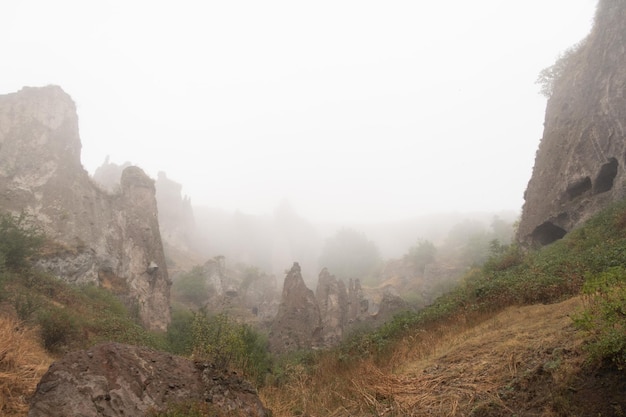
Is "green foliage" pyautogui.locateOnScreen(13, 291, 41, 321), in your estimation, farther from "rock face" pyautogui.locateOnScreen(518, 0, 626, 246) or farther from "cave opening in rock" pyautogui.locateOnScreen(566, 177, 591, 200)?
"cave opening in rock" pyautogui.locateOnScreen(566, 177, 591, 200)

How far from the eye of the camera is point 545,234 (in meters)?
24.6

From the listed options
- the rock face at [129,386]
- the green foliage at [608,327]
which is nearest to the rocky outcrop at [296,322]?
the rock face at [129,386]

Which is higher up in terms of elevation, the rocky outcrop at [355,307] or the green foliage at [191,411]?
the green foliage at [191,411]

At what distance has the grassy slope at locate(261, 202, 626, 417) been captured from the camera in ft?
13.4

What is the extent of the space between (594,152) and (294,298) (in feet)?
74.9

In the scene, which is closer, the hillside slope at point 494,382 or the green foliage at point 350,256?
the hillside slope at point 494,382

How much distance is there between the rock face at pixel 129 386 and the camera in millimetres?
4328

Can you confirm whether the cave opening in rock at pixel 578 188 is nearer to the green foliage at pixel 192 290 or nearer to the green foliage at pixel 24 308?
the green foliage at pixel 24 308

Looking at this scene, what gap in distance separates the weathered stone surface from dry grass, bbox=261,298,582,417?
24.7 meters

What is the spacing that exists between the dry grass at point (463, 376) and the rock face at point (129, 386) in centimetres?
141

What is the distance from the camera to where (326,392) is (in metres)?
7.79

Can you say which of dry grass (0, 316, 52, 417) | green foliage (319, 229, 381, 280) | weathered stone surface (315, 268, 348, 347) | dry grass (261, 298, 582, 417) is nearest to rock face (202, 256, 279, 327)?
weathered stone surface (315, 268, 348, 347)

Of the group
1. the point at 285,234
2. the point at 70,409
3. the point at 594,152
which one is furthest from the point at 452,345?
the point at 285,234

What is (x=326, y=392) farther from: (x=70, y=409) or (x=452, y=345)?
(x=70, y=409)
